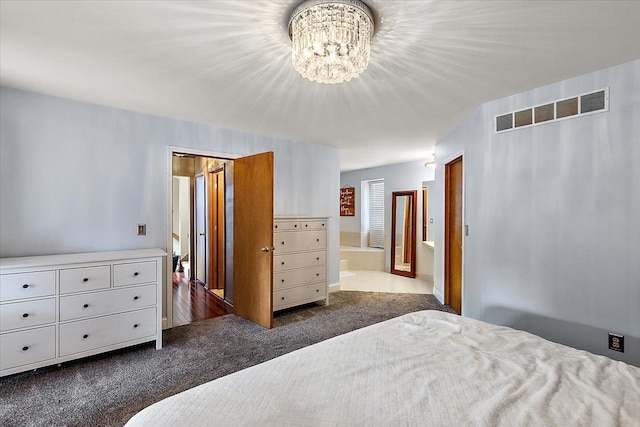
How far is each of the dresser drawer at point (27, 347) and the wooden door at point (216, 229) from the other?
2.45 metres

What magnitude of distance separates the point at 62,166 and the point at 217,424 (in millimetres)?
2889

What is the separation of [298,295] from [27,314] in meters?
2.49

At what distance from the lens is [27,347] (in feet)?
7.35

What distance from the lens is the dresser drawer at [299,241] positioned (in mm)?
3688

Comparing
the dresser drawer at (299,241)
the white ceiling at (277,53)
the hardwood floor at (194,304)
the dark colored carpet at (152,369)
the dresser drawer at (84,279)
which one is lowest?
the hardwood floor at (194,304)

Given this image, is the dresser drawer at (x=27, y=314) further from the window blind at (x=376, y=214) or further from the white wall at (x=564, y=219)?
the window blind at (x=376, y=214)

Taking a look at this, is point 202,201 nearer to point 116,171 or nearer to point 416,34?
point 116,171

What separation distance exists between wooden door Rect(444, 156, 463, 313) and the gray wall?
2.97 m

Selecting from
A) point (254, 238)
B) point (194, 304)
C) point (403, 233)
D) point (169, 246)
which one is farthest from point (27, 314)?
point (403, 233)

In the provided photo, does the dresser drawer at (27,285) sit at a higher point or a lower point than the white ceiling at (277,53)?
lower

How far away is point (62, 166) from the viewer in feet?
8.99

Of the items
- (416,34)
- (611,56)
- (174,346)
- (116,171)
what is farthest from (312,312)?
(611,56)

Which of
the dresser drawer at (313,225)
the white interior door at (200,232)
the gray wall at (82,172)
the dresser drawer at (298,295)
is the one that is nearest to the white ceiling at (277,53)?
the gray wall at (82,172)

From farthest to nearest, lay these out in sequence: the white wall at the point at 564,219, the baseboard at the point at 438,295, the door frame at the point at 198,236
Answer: the door frame at the point at 198,236
the baseboard at the point at 438,295
the white wall at the point at 564,219
